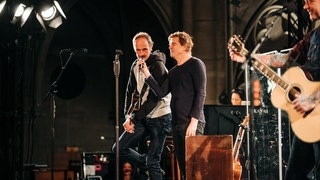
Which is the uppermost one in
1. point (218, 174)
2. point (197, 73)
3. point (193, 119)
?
point (197, 73)

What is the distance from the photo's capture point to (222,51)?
14.2 m

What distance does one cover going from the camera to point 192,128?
7074mm

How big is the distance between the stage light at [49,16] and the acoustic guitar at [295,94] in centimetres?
619

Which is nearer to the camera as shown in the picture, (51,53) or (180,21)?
(180,21)

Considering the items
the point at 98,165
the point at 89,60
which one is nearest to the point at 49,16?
the point at 98,165

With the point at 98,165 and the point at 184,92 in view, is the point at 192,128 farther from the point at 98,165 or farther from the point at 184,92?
the point at 98,165

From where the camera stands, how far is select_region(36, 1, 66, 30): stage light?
37.9 feet

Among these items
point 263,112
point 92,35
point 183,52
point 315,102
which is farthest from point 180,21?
point 315,102

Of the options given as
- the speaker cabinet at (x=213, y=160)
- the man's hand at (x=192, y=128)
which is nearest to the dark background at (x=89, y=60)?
the speaker cabinet at (x=213, y=160)

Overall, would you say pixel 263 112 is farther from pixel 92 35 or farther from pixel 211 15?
pixel 92 35

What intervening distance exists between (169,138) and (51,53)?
802 cm

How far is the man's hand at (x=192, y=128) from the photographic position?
7.06 metres

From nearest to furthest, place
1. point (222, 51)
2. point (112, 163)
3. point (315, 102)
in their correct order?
point (315, 102) < point (112, 163) < point (222, 51)

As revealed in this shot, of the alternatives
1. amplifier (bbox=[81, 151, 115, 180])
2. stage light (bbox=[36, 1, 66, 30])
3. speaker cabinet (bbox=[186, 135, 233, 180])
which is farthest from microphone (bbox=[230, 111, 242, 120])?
stage light (bbox=[36, 1, 66, 30])
